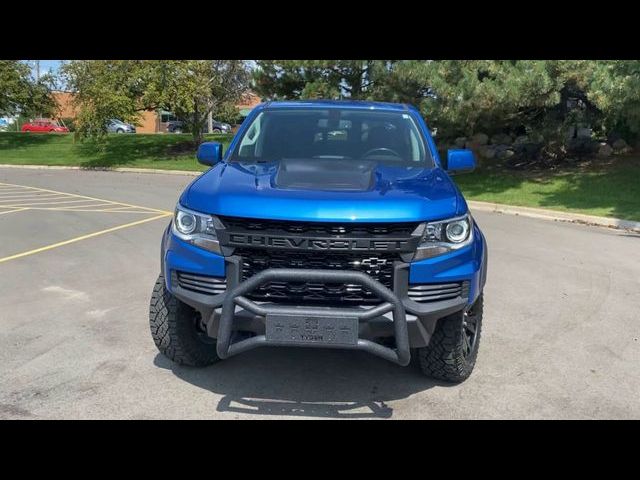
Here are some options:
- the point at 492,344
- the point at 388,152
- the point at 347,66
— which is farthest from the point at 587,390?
the point at 347,66

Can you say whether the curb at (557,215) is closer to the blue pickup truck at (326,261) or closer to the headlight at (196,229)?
the blue pickup truck at (326,261)

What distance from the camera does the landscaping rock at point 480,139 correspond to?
62.3 feet

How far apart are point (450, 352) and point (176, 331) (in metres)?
1.72

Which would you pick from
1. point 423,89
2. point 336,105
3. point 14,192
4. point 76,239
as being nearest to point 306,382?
point 336,105

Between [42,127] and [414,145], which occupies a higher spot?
[42,127]

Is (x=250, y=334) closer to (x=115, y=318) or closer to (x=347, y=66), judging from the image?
(x=115, y=318)

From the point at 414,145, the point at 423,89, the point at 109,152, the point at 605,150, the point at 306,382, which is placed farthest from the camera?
the point at 109,152

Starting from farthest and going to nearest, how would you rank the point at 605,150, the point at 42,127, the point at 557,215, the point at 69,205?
the point at 42,127
the point at 605,150
the point at 69,205
the point at 557,215

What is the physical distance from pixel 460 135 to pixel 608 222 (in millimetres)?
7683

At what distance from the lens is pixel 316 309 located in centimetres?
301

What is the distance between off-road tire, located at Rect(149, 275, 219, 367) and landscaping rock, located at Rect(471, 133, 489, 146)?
16675mm

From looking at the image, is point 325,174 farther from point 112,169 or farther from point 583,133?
point 112,169

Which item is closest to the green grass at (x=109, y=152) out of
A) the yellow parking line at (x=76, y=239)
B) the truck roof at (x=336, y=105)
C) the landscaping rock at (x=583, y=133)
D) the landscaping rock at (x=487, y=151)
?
the landscaping rock at (x=487, y=151)

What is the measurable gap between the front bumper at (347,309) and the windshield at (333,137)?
1.16 metres
